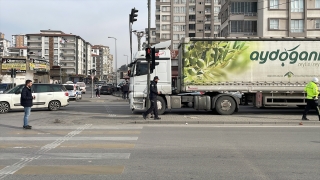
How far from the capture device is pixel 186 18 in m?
94.6

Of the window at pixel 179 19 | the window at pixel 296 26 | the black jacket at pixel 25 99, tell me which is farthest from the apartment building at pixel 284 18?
the black jacket at pixel 25 99

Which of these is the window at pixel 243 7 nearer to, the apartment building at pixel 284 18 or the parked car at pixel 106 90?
the apartment building at pixel 284 18

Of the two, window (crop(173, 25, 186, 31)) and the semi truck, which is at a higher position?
window (crop(173, 25, 186, 31))

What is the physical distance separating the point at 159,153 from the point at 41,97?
549 inches

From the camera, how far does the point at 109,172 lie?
264 inches

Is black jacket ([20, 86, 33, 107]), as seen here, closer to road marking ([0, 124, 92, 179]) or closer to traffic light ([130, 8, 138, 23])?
road marking ([0, 124, 92, 179])

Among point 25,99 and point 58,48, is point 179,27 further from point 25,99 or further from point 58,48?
point 25,99

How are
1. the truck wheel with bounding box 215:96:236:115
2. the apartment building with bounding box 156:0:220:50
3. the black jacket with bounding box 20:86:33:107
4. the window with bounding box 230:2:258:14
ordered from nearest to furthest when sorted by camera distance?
the black jacket with bounding box 20:86:33:107 < the truck wheel with bounding box 215:96:236:115 < the window with bounding box 230:2:258:14 < the apartment building with bounding box 156:0:220:50

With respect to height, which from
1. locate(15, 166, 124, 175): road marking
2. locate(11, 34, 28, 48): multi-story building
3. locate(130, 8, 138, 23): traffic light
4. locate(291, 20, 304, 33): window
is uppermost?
locate(11, 34, 28, 48): multi-story building

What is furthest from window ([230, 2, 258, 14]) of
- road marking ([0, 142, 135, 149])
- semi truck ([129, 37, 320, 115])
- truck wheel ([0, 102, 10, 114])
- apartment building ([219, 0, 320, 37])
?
road marking ([0, 142, 135, 149])

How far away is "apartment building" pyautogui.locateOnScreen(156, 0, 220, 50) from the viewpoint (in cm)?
9312

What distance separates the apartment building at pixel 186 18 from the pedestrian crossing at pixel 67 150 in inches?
3217

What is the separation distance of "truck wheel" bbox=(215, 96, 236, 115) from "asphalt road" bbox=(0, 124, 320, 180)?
434cm

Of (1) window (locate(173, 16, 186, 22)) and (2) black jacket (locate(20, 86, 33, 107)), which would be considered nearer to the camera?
(2) black jacket (locate(20, 86, 33, 107))
